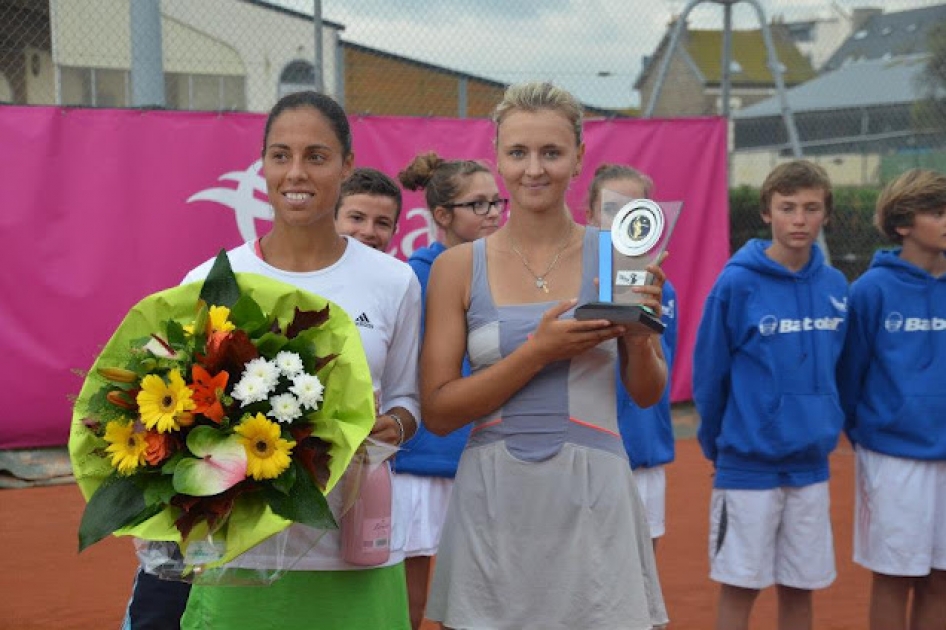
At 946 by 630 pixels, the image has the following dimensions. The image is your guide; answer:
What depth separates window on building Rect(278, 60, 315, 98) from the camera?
30.1 ft

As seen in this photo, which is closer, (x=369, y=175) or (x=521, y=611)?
(x=521, y=611)

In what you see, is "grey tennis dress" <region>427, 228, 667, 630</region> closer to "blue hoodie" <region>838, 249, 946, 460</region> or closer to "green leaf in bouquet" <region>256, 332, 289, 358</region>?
"green leaf in bouquet" <region>256, 332, 289, 358</region>

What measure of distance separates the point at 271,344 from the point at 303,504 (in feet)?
1.01

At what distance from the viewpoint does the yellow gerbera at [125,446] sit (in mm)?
2244

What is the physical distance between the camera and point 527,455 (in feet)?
9.00

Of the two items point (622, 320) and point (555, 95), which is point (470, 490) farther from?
point (555, 95)

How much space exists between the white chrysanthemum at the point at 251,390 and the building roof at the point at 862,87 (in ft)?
32.1

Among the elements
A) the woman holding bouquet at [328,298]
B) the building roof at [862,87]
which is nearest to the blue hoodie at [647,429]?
the woman holding bouquet at [328,298]

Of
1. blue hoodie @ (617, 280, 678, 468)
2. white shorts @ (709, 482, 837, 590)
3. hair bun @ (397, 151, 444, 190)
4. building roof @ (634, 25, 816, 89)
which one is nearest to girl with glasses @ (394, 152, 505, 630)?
hair bun @ (397, 151, 444, 190)

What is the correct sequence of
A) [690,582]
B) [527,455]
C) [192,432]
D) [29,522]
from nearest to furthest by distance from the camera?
1. [192,432]
2. [527,455]
3. [690,582]
4. [29,522]

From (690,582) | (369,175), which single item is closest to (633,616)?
(369,175)

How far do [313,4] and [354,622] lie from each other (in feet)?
22.3

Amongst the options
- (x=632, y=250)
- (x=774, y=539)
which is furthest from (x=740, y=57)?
(x=632, y=250)

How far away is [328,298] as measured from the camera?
2.67 m
